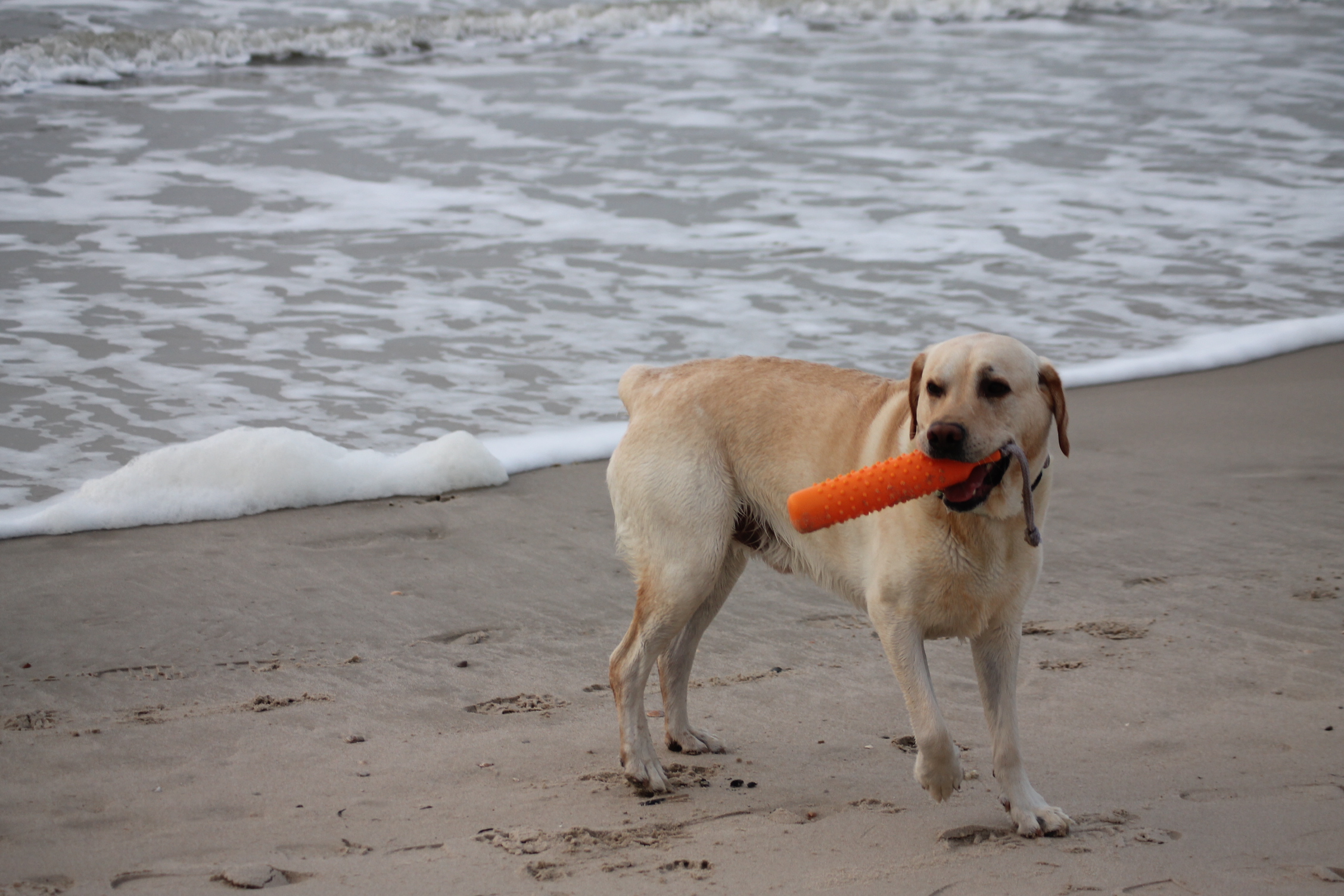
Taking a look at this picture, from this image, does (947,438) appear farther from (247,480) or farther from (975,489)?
(247,480)

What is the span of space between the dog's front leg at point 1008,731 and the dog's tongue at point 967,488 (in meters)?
0.45

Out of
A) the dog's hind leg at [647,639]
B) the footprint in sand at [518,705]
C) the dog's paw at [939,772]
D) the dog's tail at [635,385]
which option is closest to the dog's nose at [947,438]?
the dog's paw at [939,772]

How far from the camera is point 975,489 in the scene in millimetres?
3211

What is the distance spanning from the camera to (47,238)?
31.2 ft

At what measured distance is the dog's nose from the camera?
3.10m

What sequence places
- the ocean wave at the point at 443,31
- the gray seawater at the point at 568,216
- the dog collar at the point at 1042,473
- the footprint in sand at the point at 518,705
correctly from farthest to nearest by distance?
1. the ocean wave at the point at 443,31
2. the gray seawater at the point at 568,216
3. the footprint in sand at the point at 518,705
4. the dog collar at the point at 1042,473

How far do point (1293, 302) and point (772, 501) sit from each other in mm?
6493

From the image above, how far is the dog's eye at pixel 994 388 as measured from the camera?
3.23 meters

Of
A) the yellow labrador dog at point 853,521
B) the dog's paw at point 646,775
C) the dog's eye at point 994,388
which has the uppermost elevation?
the dog's eye at point 994,388

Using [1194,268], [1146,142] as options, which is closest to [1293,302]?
[1194,268]

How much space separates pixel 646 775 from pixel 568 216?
25.0ft

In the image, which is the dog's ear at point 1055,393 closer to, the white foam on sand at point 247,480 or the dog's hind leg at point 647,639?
the dog's hind leg at point 647,639

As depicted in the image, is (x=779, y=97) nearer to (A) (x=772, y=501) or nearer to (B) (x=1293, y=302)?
(B) (x=1293, y=302)

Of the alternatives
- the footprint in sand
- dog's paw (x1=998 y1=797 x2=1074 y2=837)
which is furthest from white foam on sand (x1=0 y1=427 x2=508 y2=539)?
dog's paw (x1=998 y1=797 x2=1074 y2=837)
